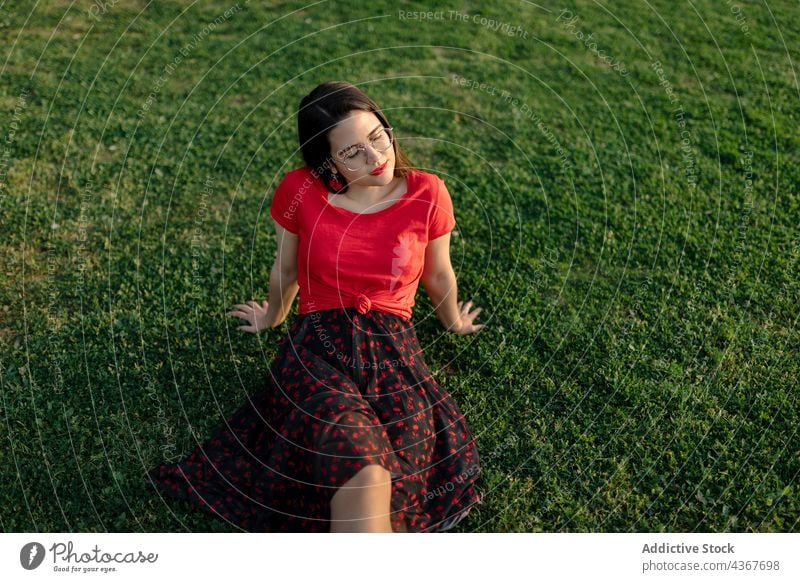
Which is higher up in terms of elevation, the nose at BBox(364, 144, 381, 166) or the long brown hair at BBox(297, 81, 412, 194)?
the long brown hair at BBox(297, 81, 412, 194)

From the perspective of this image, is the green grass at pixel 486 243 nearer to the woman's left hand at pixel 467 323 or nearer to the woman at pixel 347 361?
the woman's left hand at pixel 467 323

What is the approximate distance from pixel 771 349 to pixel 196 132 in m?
4.09

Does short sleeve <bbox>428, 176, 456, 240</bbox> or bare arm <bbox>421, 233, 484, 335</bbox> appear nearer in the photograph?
short sleeve <bbox>428, 176, 456, 240</bbox>

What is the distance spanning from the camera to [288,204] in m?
3.72

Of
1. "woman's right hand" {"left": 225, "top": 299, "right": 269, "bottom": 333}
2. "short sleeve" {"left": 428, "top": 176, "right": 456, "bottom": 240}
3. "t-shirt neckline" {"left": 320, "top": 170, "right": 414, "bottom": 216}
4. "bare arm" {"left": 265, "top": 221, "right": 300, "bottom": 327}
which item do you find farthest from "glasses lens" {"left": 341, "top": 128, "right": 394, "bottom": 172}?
"woman's right hand" {"left": 225, "top": 299, "right": 269, "bottom": 333}

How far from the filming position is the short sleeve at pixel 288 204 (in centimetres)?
369

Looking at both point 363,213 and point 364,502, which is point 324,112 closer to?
point 363,213

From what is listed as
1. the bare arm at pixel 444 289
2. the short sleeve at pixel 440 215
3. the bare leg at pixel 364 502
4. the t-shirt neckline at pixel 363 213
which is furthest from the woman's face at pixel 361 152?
the bare leg at pixel 364 502

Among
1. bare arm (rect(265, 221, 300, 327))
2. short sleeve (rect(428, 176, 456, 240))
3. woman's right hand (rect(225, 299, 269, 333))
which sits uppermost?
short sleeve (rect(428, 176, 456, 240))

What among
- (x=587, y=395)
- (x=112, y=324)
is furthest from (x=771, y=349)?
(x=112, y=324)

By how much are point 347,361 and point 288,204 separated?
0.78 metres

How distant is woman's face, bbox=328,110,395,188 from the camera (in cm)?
342

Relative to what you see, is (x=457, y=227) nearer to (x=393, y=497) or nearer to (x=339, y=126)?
(x=339, y=126)

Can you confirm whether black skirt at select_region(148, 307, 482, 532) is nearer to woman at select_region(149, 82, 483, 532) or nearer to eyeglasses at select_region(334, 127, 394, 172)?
woman at select_region(149, 82, 483, 532)
